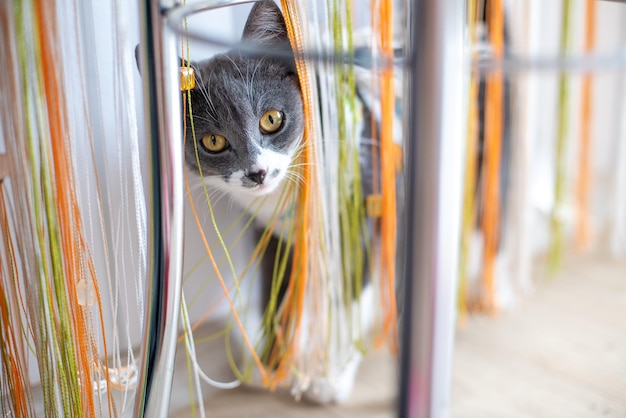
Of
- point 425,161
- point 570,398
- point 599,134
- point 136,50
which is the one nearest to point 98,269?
point 136,50

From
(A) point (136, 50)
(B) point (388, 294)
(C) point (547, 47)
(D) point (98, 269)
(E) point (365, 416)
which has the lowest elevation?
(E) point (365, 416)

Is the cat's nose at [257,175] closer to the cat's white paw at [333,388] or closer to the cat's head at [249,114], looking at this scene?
the cat's head at [249,114]

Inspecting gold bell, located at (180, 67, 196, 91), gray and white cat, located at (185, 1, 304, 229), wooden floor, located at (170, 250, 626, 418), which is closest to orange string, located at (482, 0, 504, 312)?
wooden floor, located at (170, 250, 626, 418)

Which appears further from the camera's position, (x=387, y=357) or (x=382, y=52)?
(x=387, y=357)

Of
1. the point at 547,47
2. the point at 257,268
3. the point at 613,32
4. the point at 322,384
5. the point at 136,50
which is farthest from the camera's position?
the point at 613,32

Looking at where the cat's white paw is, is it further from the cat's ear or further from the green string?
the green string

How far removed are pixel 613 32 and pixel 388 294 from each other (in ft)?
4.02

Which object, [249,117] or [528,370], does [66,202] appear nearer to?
[249,117]

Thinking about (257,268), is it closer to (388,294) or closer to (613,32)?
(388,294)

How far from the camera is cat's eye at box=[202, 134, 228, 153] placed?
700 millimetres

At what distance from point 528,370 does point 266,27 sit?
858 mm

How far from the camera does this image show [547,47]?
59.0 inches

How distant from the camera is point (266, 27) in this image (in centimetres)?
67

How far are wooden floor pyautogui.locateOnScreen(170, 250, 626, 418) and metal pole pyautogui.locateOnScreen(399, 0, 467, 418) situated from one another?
1.26 ft
